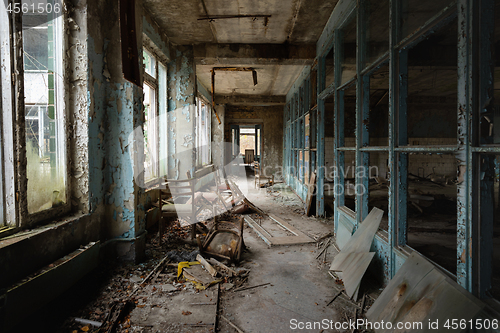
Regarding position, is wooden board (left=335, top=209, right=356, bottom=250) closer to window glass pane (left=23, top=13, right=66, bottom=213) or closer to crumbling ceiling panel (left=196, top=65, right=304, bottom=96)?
window glass pane (left=23, top=13, right=66, bottom=213)

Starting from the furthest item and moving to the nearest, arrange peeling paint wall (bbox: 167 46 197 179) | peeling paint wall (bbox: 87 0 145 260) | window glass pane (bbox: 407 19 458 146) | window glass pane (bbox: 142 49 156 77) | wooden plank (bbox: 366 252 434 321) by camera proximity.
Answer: window glass pane (bbox: 407 19 458 146)
peeling paint wall (bbox: 167 46 197 179)
window glass pane (bbox: 142 49 156 77)
peeling paint wall (bbox: 87 0 145 260)
wooden plank (bbox: 366 252 434 321)

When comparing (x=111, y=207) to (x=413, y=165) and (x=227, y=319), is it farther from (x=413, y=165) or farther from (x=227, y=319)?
(x=413, y=165)

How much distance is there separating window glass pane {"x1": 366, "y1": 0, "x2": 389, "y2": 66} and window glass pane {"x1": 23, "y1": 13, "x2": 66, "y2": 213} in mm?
3629

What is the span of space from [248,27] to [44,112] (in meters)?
3.95

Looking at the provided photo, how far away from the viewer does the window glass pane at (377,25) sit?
340 centimetres

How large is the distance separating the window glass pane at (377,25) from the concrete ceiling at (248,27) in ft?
2.44

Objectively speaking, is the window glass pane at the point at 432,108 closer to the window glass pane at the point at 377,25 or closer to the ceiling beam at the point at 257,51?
the window glass pane at the point at 377,25

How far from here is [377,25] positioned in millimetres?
4746

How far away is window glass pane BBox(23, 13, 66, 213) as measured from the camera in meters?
2.47

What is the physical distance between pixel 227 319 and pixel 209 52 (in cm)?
550

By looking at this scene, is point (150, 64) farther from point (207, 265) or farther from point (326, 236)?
point (326, 236)

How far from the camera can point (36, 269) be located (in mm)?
2275

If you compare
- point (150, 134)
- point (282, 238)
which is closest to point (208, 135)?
point (150, 134)

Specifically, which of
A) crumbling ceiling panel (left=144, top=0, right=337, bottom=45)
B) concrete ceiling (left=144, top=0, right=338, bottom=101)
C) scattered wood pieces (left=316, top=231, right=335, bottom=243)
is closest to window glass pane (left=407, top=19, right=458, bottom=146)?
concrete ceiling (left=144, top=0, right=338, bottom=101)
